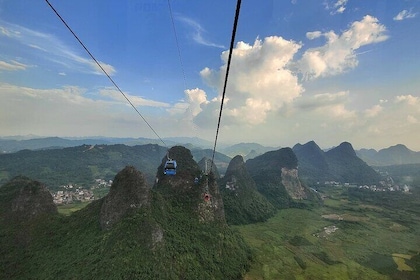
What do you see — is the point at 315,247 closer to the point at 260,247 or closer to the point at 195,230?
the point at 260,247

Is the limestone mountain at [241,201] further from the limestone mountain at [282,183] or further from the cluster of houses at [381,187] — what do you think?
the cluster of houses at [381,187]

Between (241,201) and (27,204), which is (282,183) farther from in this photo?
(27,204)

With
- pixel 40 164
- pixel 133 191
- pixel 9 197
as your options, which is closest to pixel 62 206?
pixel 9 197

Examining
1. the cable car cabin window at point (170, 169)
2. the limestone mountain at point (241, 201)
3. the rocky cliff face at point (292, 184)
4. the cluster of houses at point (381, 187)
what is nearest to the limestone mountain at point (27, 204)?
the cable car cabin window at point (170, 169)

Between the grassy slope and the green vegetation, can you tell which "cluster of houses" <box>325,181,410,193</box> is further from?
the green vegetation

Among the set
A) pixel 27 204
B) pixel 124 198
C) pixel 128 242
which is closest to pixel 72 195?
pixel 27 204
